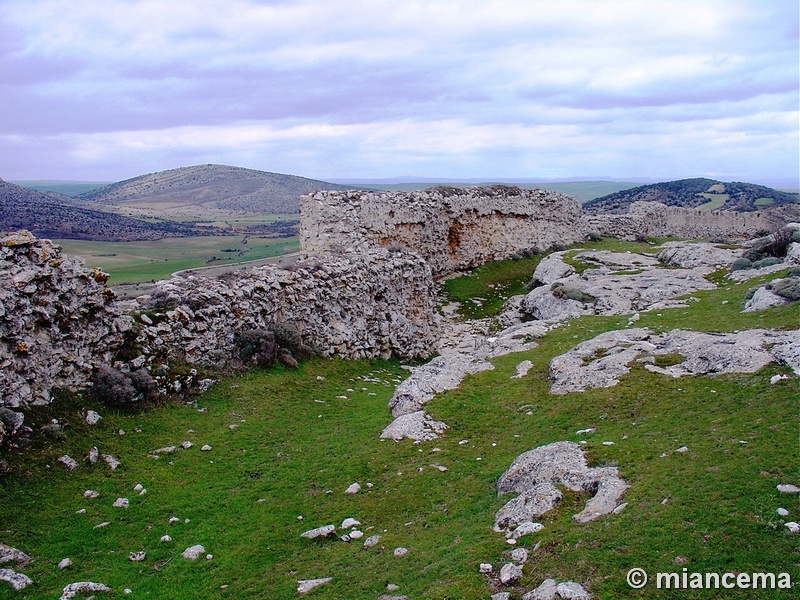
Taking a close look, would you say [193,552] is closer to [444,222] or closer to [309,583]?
[309,583]

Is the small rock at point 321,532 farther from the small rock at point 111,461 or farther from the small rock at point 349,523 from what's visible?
the small rock at point 111,461

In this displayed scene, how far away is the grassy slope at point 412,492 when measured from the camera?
7023 mm

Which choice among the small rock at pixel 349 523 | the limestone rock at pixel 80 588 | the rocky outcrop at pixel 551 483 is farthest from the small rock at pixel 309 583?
the limestone rock at pixel 80 588

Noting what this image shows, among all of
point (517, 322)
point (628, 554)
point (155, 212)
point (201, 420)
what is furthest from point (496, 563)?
point (155, 212)

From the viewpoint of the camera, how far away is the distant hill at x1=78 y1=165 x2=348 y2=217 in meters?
129

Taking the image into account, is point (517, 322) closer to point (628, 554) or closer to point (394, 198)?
point (394, 198)

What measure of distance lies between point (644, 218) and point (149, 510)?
150 ft

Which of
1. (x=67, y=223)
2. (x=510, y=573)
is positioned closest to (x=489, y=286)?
(x=510, y=573)

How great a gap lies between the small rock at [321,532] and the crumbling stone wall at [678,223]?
40.1 m

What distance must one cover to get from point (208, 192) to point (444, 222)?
125 m

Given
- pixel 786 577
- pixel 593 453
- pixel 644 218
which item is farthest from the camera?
pixel 644 218

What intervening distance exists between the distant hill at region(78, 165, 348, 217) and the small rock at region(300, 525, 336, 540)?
11017 centimetres

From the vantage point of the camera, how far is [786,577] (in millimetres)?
5797

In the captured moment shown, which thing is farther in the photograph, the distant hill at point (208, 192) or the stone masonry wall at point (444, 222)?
the distant hill at point (208, 192)
